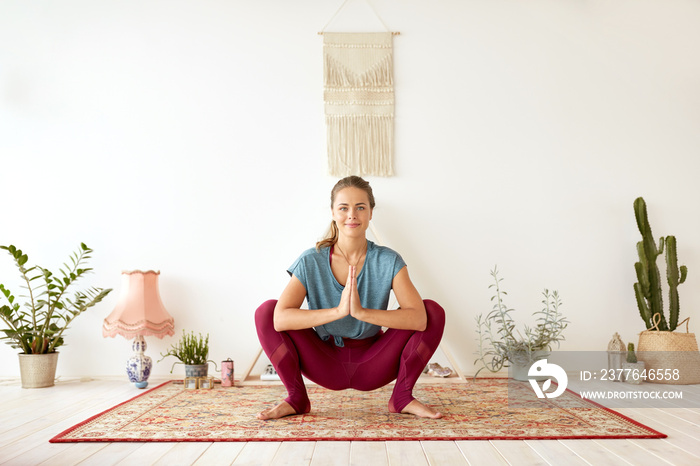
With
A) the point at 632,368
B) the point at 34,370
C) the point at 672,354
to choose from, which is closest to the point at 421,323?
the point at 632,368

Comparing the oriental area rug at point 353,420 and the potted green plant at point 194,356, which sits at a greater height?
the potted green plant at point 194,356

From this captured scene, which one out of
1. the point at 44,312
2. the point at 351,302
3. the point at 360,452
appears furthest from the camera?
the point at 44,312

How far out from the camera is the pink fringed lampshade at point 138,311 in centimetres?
328

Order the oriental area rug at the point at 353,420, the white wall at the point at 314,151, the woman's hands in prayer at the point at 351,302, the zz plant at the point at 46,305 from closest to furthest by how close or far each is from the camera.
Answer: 1. the oriental area rug at the point at 353,420
2. the woman's hands in prayer at the point at 351,302
3. the zz plant at the point at 46,305
4. the white wall at the point at 314,151

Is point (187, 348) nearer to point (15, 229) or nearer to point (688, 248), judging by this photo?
point (15, 229)

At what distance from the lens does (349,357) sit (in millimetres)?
2336

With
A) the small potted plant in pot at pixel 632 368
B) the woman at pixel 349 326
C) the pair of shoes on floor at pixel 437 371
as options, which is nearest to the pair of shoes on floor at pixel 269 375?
the pair of shoes on floor at pixel 437 371

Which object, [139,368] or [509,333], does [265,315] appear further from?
[509,333]

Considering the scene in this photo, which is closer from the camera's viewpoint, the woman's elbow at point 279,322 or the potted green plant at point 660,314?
the woman's elbow at point 279,322

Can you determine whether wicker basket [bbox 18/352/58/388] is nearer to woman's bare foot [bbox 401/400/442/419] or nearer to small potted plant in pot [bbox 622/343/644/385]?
woman's bare foot [bbox 401/400/442/419]

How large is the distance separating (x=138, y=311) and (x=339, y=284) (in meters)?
1.50

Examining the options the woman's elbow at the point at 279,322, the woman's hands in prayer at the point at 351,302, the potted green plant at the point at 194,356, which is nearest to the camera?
the woman's hands in prayer at the point at 351,302

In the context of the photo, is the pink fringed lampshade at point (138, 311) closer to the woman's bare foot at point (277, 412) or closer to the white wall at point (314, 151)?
the white wall at point (314, 151)

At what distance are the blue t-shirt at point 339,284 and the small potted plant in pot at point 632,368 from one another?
172cm
